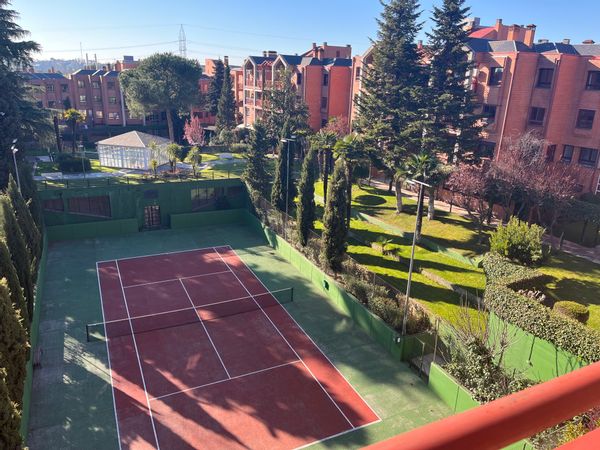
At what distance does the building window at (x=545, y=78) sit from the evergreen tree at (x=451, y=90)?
19.3 ft

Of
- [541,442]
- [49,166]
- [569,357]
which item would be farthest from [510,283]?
[49,166]

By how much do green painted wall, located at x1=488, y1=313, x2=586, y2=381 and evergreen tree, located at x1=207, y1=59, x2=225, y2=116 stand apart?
230 feet

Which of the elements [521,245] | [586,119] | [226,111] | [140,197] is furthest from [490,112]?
[226,111]

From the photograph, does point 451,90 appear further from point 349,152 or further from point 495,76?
point 349,152

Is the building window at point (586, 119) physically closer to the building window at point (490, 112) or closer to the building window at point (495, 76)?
the building window at point (490, 112)

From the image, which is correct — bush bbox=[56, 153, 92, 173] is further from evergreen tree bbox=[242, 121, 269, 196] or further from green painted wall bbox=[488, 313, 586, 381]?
green painted wall bbox=[488, 313, 586, 381]

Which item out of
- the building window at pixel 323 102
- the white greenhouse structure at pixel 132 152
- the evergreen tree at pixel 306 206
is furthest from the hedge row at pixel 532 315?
the building window at pixel 323 102

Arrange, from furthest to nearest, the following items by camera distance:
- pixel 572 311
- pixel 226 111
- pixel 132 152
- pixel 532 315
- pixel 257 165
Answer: pixel 226 111
pixel 132 152
pixel 257 165
pixel 572 311
pixel 532 315

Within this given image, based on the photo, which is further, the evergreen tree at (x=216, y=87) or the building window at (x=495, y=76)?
the evergreen tree at (x=216, y=87)

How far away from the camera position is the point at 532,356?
1816cm

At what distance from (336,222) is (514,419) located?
26794 millimetres

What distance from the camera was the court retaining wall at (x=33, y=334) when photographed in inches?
655

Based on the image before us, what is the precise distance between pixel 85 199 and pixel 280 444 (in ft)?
96.7

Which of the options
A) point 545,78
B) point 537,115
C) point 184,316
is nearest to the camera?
point 184,316
